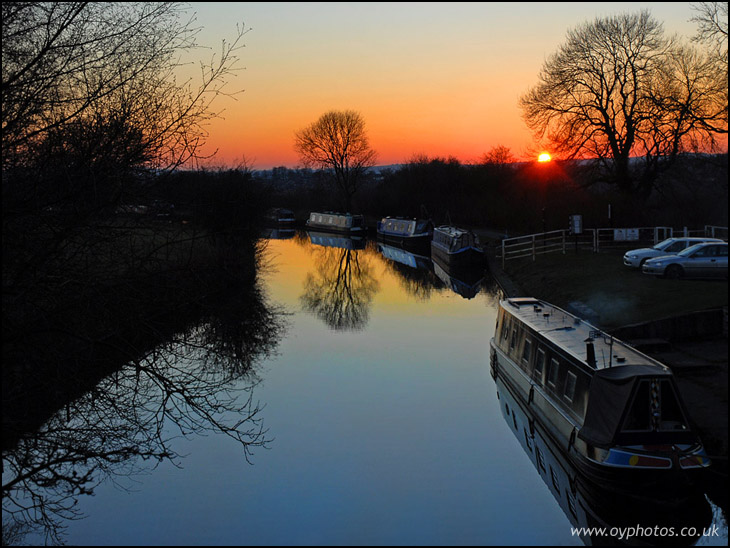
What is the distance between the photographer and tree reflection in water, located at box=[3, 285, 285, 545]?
7113 mm

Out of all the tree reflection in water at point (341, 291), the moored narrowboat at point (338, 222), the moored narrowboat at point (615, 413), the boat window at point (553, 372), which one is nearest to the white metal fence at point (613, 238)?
the tree reflection in water at point (341, 291)

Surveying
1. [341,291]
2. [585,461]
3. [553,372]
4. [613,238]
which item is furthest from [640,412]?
[613,238]

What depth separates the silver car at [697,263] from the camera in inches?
711

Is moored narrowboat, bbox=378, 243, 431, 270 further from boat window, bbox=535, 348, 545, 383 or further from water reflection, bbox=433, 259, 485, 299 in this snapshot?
boat window, bbox=535, 348, 545, 383

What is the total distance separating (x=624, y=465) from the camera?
8.18 m

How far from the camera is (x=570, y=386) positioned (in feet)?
32.2

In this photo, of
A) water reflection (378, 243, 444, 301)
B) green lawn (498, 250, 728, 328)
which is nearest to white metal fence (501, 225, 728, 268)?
green lawn (498, 250, 728, 328)

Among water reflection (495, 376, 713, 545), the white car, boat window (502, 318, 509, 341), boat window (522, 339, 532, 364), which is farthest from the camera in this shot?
the white car

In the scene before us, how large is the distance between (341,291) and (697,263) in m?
13.6

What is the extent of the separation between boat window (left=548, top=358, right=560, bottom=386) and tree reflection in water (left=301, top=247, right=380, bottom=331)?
9.79m

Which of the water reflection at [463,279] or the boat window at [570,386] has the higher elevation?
the boat window at [570,386]

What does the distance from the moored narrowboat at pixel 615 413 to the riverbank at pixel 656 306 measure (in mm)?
802

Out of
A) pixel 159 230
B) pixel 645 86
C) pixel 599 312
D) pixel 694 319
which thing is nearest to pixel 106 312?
pixel 159 230

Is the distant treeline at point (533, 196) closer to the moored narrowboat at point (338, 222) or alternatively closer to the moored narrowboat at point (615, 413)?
the moored narrowboat at point (338, 222)
